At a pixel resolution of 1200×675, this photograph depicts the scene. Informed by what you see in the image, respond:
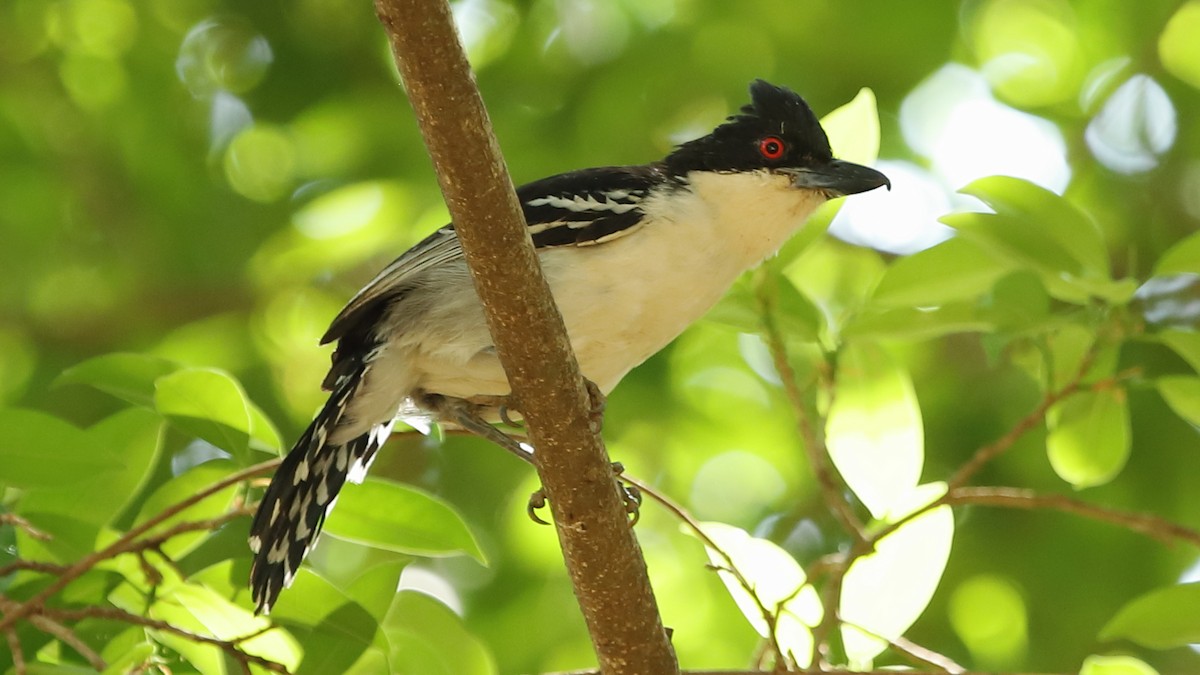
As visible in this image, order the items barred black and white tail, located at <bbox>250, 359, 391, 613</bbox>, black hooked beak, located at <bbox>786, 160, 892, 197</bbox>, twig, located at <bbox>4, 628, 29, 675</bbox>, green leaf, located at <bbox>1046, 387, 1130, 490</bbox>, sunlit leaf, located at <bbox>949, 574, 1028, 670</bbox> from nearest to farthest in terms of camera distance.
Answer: twig, located at <bbox>4, 628, 29, 675</bbox> → barred black and white tail, located at <bbox>250, 359, 391, 613</bbox> → green leaf, located at <bbox>1046, 387, 1130, 490</bbox> → black hooked beak, located at <bbox>786, 160, 892, 197</bbox> → sunlit leaf, located at <bbox>949, 574, 1028, 670</bbox>

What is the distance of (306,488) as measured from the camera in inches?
133

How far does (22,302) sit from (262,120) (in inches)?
53.0

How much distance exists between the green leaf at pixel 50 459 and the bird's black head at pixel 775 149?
2.06 metres

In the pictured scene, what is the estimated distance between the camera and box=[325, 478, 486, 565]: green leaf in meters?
2.92

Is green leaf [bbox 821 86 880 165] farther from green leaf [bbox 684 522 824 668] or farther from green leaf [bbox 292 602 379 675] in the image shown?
green leaf [bbox 292 602 379 675]

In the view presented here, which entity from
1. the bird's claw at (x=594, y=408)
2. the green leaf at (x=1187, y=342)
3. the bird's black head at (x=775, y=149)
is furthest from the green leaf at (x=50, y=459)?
the green leaf at (x=1187, y=342)

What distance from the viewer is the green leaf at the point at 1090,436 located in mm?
3193

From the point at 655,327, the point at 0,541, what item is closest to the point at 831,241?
the point at 655,327

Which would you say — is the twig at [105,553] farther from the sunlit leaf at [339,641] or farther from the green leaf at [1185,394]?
the green leaf at [1185,394]

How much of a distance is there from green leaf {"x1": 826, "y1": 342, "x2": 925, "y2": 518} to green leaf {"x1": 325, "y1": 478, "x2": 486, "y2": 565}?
0.93 metres

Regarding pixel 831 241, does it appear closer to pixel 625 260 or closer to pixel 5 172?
pixel 625 260

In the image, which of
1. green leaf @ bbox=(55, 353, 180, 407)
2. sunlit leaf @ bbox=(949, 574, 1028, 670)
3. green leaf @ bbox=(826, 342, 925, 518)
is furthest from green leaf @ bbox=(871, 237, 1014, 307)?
sunlit leaf @ bbox=(949, 574, 1028, 670)

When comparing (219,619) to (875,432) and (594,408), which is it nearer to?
(594,408)

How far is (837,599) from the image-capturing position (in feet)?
9.98
